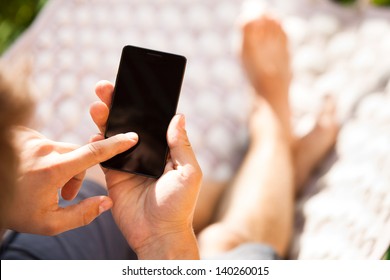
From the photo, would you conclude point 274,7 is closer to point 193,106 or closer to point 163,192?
point 193,106

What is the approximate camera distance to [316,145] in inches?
44.1

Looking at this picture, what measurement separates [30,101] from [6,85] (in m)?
0.05

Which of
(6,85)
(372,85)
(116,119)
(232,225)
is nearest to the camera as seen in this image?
(6,85)

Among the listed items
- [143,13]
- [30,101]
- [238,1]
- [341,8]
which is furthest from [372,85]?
[30,101]

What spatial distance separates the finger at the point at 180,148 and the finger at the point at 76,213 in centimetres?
10

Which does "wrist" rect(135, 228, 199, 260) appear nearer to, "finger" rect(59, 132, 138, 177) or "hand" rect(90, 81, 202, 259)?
"hand" rect(90, 81, 202, 259)

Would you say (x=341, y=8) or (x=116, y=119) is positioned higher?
(x=341, y=8)

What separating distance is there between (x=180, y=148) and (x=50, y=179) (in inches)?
6.4

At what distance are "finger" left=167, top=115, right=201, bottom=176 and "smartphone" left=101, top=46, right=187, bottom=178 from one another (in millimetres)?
21

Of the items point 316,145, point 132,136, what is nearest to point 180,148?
point 132,136

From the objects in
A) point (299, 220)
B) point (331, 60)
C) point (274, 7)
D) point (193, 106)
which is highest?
point (274, 7)

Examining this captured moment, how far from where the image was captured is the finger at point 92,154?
2.02 ft

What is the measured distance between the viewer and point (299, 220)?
1.05 m

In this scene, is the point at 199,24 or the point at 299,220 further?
the point at 199,24
